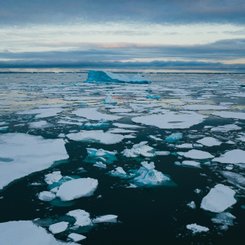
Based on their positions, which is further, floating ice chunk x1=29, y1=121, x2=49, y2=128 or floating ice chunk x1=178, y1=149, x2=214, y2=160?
floating ice chunk x1=29, y1=121, x2=49, y2=128

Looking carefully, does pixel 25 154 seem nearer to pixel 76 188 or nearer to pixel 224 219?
pixel 76 188

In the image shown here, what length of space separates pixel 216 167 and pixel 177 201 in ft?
4.92

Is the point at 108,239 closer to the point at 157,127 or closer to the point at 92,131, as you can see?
the point at 92,131

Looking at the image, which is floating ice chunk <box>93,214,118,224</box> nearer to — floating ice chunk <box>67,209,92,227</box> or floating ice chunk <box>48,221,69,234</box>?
floating ice chunk <box>67,209,92,227</box>

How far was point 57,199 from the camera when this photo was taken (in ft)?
13.4

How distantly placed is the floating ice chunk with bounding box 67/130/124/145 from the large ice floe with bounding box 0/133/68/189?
0.54 metres

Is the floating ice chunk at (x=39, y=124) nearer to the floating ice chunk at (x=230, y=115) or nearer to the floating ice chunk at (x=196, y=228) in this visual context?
the floating ice chunk at (x=230, y=115)

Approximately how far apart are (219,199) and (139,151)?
228 cm

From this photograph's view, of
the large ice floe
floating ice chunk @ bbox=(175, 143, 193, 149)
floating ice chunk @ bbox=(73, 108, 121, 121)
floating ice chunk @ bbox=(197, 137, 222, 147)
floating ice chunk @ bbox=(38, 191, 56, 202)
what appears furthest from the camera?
floating ice chunk @ bbox=(73, 108, 121, 121)

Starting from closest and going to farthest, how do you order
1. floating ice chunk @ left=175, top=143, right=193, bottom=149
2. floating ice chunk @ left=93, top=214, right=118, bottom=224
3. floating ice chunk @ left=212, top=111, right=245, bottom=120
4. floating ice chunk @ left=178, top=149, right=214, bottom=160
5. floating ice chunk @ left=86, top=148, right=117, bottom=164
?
floating ice chunk @ left=93, top=214, right=118, bottom=224 → floating ice chunk @ left=86, top=148, right=117, bottom=164 → floating ice chunk @ left=178, top=149, right=214, bottom=160 → floating ice chunk @ left=175, top=143, right=193, bottom=149 → floating ice chunk @ left=212, top=111, right=245, bottom=120

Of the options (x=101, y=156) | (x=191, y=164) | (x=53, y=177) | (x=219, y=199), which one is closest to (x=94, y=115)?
(x=101, y=156)

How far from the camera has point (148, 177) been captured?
4.68 metres

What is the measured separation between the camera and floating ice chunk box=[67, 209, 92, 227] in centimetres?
348

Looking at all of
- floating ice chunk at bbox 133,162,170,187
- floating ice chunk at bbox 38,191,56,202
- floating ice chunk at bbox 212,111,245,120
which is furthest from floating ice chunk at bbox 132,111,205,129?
floating ice chunk at bbox 38,191,56,202
